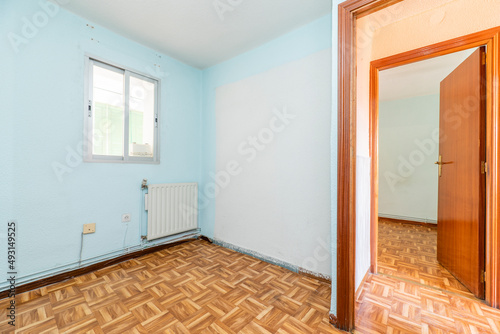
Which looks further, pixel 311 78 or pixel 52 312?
pixel 311 78

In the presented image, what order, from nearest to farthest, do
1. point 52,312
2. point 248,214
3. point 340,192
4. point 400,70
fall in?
point 340,192 → point 52,312 → point 248,214 → point 400,70

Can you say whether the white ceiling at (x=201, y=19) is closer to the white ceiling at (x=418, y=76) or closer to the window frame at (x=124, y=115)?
the window frame at (x=124, y=115)

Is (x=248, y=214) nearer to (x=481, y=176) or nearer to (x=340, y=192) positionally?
(x=340, y=192)

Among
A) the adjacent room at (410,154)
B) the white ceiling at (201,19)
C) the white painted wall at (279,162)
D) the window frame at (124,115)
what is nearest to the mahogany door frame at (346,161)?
the white painted wall at (279,162)

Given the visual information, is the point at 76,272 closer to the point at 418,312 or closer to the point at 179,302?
the point at 179,302

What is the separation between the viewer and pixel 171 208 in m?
2.65

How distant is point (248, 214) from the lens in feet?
8.26

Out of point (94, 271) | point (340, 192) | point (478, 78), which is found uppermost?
point (478, 78)

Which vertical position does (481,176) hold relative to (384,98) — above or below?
below

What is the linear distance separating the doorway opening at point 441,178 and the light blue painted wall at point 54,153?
9.33 feet

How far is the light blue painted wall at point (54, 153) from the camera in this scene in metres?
1.66

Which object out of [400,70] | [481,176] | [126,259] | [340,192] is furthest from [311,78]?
[126,259]

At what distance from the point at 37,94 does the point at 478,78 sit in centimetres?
363

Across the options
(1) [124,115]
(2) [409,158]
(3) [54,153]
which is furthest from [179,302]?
(2) [409,158]
